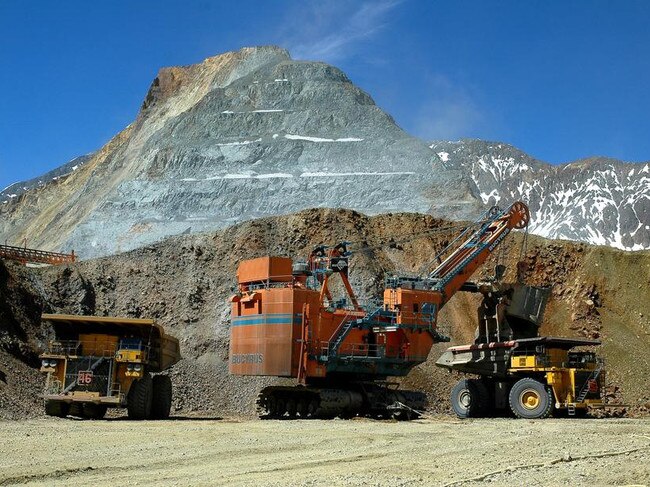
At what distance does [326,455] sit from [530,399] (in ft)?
40.7

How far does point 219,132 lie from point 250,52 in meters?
20.3

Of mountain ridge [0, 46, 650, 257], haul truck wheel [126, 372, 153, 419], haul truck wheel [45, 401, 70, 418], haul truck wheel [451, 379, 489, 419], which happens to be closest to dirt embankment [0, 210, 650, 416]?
haul truck wheel [451, 379, 489, 419]

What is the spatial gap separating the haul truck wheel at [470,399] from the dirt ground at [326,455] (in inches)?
238

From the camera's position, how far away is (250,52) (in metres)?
90.7

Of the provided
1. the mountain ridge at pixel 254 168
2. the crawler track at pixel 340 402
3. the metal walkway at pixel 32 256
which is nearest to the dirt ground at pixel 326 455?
the crawler track at pixel 340 402

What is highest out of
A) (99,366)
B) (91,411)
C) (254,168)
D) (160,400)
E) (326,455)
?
(254,168)

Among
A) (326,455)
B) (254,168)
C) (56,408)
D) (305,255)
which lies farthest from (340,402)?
(254,168)

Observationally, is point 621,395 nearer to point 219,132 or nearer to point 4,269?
point 4,269

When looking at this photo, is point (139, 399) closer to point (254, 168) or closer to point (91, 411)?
point (91, 411)

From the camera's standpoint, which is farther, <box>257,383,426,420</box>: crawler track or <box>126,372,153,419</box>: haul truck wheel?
<box>257,383,426,420</box>: crawler track

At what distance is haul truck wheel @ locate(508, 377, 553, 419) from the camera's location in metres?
24.2

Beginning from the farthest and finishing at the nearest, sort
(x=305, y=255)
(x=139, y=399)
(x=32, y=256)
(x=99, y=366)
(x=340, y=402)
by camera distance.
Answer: (x=32, y=256) < (x=305, y=255) < (x=340, y=402) < (x=139, y=399) < (x=99, y=366)

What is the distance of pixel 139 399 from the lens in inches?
978

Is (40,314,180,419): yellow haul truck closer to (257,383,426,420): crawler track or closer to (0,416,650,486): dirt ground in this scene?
(0,416,650,486): dirt ground
